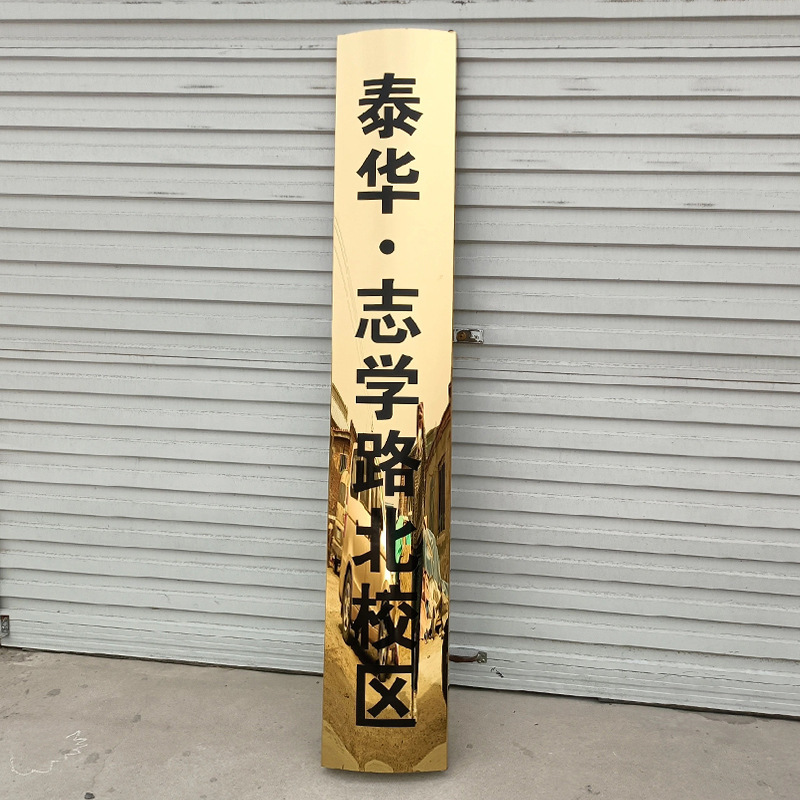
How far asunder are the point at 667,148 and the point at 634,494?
1.42 metres

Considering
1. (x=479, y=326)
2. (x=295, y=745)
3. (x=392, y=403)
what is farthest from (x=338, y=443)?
(x=295, y=745)

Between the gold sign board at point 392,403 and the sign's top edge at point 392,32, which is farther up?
the sign's top edge at point 392,32

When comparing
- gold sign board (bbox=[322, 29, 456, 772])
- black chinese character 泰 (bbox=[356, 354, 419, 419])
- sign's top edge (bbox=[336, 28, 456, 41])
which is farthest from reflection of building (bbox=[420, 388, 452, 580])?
sign's top edge (bbox=[336, 28, 456, 41])

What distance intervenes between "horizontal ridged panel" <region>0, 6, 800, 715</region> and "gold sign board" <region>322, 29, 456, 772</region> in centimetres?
32

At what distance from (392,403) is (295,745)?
54.8 inches

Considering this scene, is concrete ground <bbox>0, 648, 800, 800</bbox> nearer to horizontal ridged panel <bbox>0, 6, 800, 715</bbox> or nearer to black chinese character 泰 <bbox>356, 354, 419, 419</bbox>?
horizontal ridged panel <bbox>0, 6, 800, 715</bbox>

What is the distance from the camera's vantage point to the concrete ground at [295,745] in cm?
274

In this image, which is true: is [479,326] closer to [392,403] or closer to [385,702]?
[392,403]

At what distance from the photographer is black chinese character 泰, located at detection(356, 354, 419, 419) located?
9.38 feet

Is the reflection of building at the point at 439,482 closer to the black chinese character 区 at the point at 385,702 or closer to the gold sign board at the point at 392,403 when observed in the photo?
the gold sign board at the point at 392,403

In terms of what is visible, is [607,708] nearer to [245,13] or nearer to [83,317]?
[83,317]

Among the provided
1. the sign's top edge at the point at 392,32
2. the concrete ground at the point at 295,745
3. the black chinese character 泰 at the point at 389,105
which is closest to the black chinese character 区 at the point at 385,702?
the concrete ground at the point at 295,745

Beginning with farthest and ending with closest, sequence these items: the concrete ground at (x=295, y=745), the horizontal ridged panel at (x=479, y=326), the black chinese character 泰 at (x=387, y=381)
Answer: the horizontal ridged panel at (x=479, y=326)
the black chinese character 泰 at (x=387, y=381)
the concrete ground at (x=295, y=745)

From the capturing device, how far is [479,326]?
3240 mm
